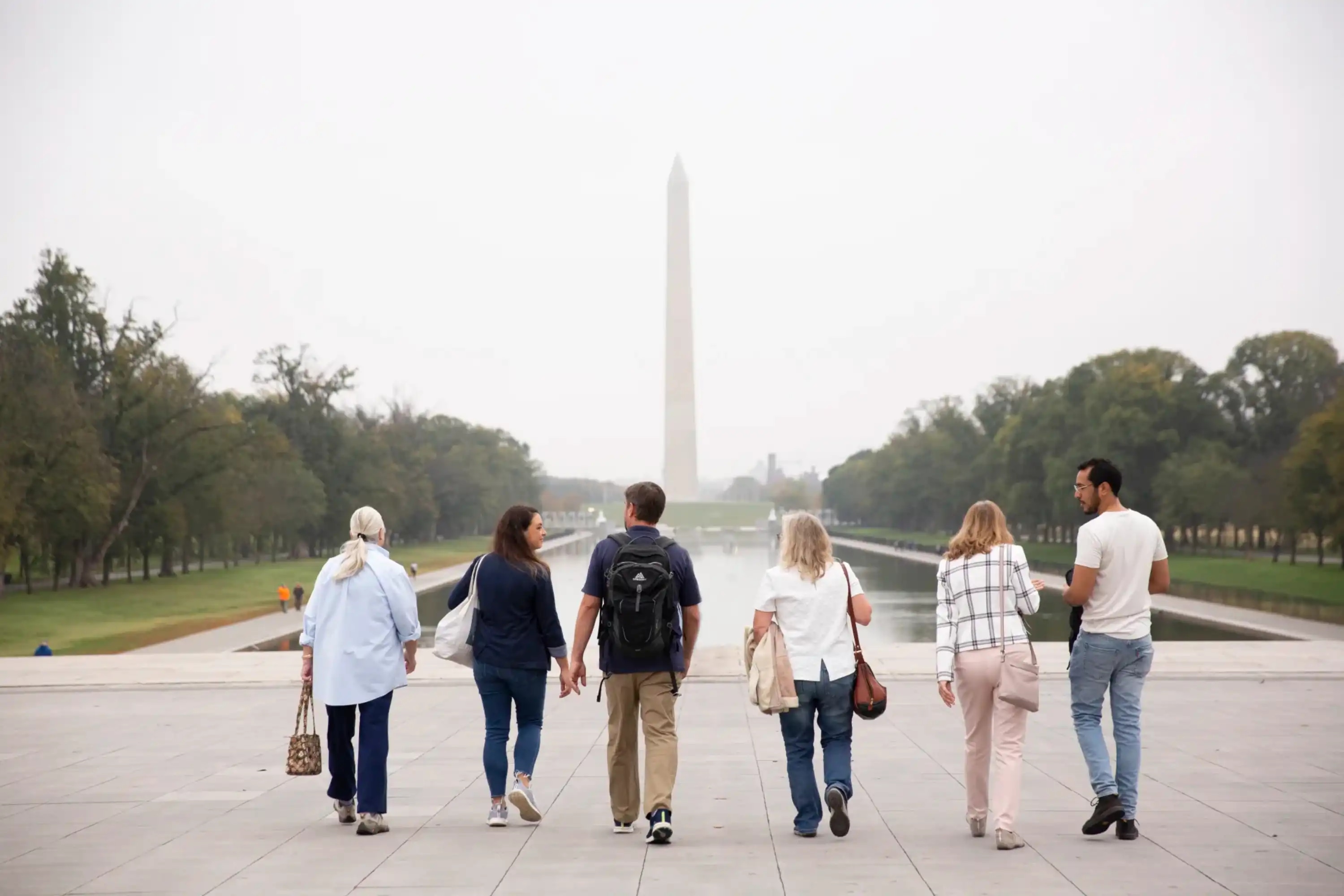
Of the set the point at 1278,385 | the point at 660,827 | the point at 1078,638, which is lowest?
the point at 660,827

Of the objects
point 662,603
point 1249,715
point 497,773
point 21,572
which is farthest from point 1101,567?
point 21,572

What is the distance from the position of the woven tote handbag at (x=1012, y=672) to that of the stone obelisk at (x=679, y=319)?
73016 mm

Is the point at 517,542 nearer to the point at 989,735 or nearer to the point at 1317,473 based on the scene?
the point at 989,735

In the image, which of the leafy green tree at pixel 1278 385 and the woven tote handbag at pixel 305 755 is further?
the leafy green tree at pixel 1278 385

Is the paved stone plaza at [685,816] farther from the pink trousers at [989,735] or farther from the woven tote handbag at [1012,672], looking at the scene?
the woven tote handbag at [1012,672]

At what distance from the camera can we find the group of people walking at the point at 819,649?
661cm

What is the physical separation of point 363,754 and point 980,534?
10.4ft

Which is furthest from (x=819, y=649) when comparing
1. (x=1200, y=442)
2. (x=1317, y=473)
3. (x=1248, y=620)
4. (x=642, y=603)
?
(x=1200, y=442)

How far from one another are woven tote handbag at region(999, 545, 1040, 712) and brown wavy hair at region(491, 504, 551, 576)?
2224 mm

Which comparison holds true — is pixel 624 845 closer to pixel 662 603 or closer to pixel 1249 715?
pixel 662 603

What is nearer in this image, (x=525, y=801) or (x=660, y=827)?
(x=660, y=827)

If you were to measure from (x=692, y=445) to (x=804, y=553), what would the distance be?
77.8m

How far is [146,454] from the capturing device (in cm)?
4597

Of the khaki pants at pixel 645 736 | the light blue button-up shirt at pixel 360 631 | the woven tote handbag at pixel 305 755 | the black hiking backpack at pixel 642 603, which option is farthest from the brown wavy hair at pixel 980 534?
the woven tote handbag at pixel 305 755
